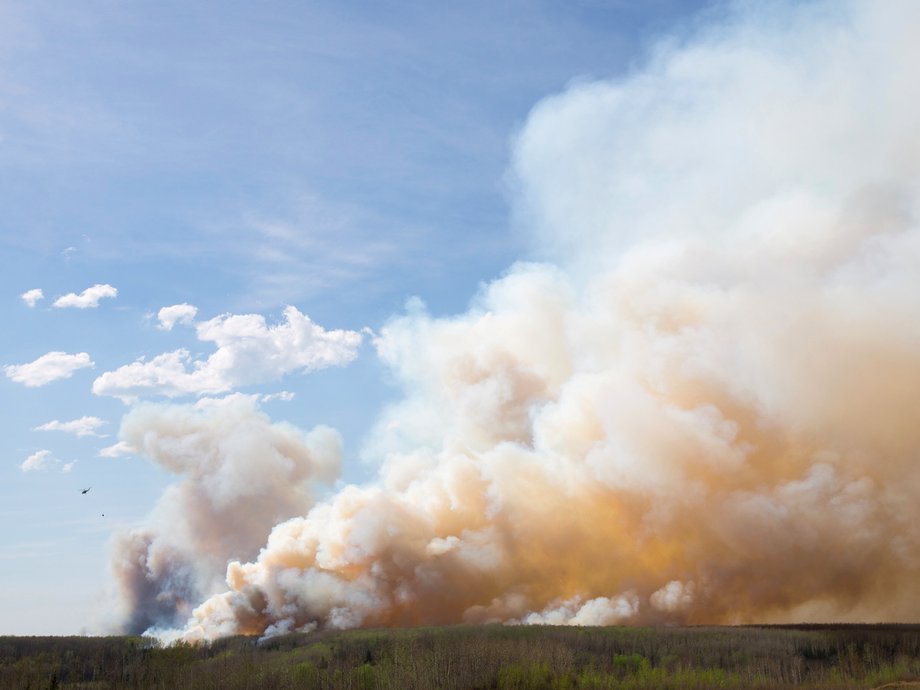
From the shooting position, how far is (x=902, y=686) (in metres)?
48.2

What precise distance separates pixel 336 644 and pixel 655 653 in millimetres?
26584

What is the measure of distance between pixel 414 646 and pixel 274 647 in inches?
817

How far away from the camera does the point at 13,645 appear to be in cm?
9519

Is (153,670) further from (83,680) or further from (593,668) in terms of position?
(593,668)

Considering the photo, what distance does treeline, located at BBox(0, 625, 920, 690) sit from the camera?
52.3 metres

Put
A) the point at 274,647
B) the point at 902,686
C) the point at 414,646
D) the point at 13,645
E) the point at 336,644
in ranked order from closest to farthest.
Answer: the point at 902,686
the point at 414,646
the point at 336,644
the point at 274,647
the point at 13,645

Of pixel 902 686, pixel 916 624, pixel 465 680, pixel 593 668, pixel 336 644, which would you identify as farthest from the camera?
pixel 916 624

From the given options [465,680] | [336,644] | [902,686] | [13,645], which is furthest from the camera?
[13,645]

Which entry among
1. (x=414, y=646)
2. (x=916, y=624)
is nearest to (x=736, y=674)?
(x=414, y=646)

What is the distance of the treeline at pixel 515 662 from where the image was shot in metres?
52.3

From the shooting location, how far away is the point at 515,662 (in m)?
55.7

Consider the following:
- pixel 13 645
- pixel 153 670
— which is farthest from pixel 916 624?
pixel 13 645

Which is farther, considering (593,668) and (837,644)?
(837,644)

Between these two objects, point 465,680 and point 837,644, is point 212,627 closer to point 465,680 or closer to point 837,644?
point 465,680
